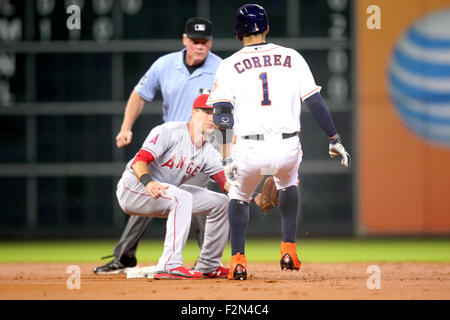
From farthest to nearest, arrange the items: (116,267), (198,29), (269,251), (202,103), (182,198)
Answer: (269,251) → (116,267) → (198,29) → (202,103) → (182,198)

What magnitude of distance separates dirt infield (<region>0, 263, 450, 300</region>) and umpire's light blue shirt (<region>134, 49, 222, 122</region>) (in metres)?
1.47

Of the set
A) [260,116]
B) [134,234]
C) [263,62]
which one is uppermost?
[263,62]

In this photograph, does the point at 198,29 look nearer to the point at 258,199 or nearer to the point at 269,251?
the point at 258,199

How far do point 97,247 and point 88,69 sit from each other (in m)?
2.63

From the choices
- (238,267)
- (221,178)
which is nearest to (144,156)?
(221,178)

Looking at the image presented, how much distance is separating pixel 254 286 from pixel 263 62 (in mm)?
1501

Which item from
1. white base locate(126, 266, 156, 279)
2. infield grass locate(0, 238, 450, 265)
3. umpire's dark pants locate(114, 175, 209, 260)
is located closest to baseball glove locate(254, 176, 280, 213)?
umpire's dark pants locate(114, 175, 209, 260)

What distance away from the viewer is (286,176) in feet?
17.7

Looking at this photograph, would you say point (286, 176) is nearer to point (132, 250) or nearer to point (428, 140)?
point (132, 250)

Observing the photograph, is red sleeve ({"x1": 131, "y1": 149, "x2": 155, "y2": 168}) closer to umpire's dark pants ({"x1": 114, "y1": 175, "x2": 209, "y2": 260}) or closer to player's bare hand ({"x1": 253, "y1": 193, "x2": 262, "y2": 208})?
player's bare hand ({"x1": 253, "y1": 193, "x2": 262, "y2": 208})

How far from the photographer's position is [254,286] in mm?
5004

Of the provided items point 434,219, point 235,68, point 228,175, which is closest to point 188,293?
point 228,175

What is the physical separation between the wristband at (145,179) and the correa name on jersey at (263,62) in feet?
3.11

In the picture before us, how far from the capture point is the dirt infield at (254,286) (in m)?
4.48
